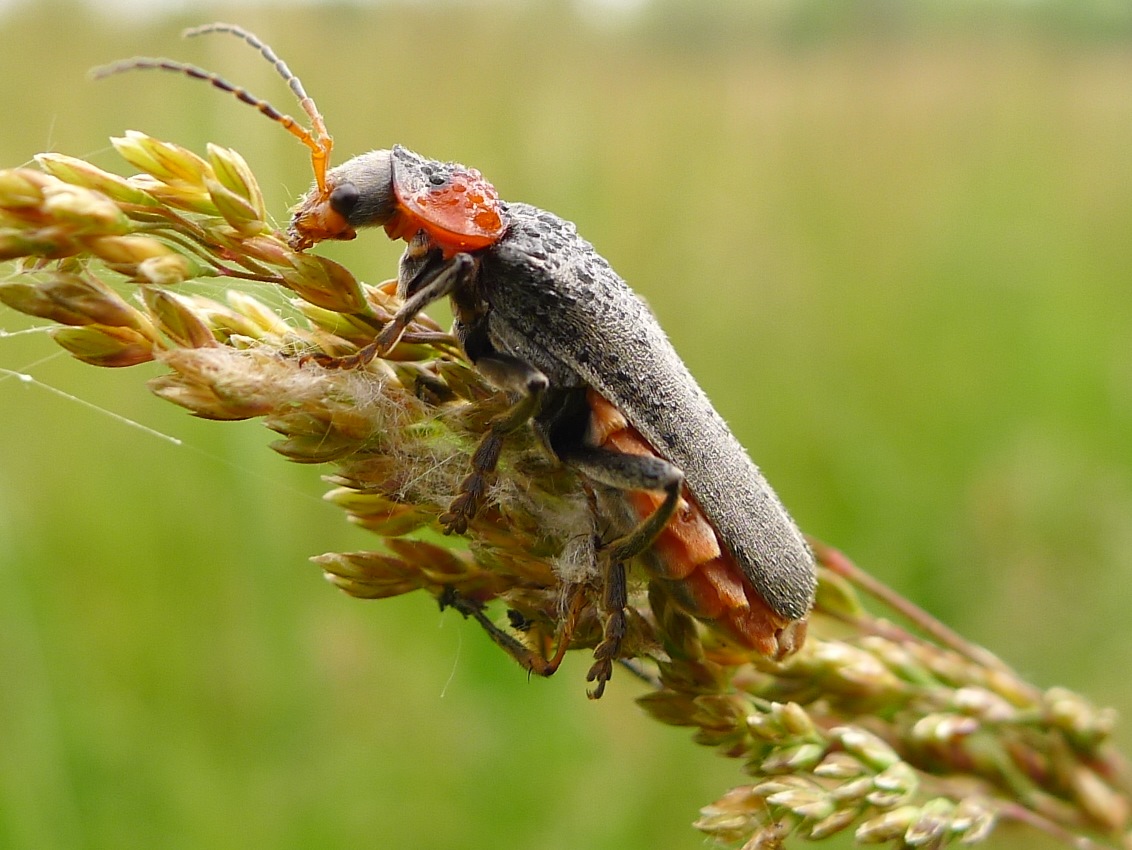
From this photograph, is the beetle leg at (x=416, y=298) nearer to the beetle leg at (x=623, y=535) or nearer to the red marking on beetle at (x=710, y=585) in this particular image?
the beetle leg at (x=623, y=535)

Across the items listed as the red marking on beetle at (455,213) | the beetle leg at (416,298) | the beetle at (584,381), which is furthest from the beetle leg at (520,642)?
the red marking on beetle at (455,213)

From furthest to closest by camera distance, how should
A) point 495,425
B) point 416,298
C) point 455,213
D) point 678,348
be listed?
point 678,348 < point 455,213 < point 416,298 < point 495,425

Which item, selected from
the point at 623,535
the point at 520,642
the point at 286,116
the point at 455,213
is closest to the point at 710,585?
the point at 623,535

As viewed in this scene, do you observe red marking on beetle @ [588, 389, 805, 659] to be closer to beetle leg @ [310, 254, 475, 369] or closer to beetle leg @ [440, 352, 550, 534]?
beetle leg @ [440, 352, 550, 534]

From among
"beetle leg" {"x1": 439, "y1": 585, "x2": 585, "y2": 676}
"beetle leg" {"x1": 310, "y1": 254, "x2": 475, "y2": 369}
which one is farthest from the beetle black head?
"beetle leg" {"x1": 439, "y1": 585, "x2": 585, "y2": 676}

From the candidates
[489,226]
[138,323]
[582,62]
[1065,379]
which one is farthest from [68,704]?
[1065,379]

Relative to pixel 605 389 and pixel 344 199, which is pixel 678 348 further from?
pixel 344 199

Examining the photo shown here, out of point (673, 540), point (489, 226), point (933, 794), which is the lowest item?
point (933, 794)

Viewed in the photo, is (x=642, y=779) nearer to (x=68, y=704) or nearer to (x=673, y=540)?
(x=673, y=540)
